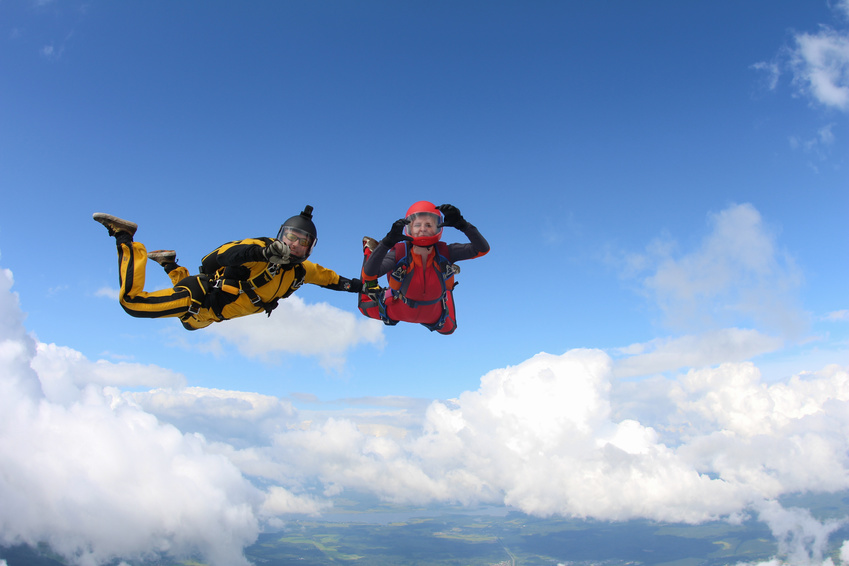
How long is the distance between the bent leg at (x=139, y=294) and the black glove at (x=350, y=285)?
2228mm

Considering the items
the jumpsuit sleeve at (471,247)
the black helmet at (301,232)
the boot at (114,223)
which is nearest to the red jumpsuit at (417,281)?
the jumpsuit sleeve at (471,247)

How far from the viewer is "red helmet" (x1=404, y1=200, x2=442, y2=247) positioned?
577 centimetres

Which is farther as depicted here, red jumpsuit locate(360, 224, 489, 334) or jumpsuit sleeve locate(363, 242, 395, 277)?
red jumpsuit locate(360, 224, 489, 334)

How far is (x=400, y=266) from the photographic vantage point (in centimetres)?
677

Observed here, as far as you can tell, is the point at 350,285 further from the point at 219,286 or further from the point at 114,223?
the point at 114,223

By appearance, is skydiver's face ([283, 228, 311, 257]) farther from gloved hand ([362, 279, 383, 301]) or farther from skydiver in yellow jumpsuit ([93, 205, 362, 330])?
gloved hand ([362, 279, 383, 301])

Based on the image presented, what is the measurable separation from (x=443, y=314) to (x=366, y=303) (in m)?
1.37

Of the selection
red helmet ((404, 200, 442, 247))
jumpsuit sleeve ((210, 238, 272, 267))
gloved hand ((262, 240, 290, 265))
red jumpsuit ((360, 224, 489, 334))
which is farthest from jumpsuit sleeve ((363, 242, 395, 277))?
jumpsuit sleeve ((210, 238, 272, 267))

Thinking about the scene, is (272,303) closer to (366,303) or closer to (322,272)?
(322,272)

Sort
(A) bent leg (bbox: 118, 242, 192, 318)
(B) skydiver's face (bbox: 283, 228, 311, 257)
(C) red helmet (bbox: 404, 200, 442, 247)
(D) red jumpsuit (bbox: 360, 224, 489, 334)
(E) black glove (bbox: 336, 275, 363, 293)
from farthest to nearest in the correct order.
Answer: (E) black glove (bbox: 336, 275, 363, 293) → (D) red jumpsuit (bbox: 360, 224, 489, 334) → (C) red helmet (bbox: 404, 200, 442, 247) → (B) skydiver's face (bbox: 283, 228, 311, 257) → (A) bent leg (bbox: 118, 242, 192, 318)

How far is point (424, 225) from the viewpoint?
5801mm

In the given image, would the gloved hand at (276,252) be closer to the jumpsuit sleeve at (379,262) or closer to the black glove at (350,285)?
the jumpsuit sleeve at (379,262)

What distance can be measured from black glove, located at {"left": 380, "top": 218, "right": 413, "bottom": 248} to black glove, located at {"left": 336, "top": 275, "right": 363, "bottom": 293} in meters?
1.56

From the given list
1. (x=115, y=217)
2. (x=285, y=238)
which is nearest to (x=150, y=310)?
(x=115, y=217)
